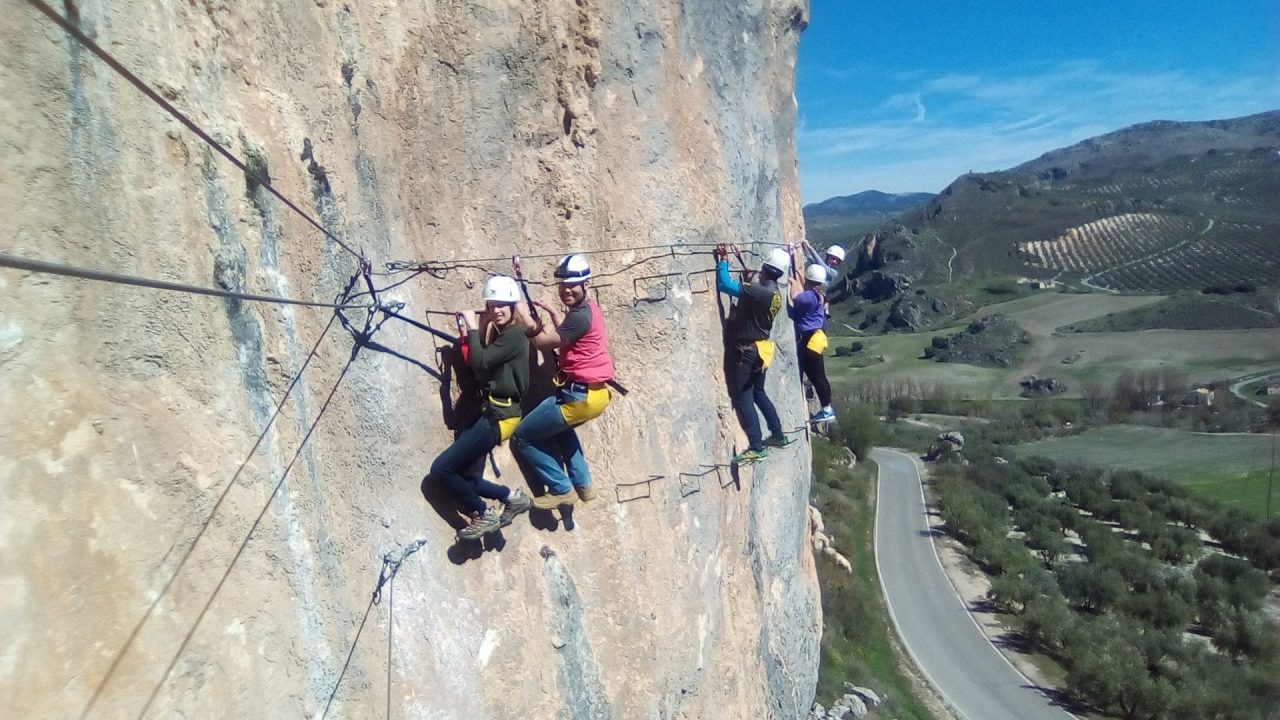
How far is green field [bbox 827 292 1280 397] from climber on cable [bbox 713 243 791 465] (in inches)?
2679

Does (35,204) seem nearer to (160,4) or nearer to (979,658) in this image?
(160,4)

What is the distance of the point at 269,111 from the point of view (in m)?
5.30

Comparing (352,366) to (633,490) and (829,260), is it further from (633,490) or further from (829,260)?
(829,260)

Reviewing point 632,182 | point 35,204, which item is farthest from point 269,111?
point 632,182

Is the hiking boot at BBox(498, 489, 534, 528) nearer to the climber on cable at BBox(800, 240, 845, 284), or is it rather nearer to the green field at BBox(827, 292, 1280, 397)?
the climber on cable at BBox(800, 240, 845, 284)

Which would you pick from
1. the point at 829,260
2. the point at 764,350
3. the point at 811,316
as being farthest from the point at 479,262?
the point at 829,260

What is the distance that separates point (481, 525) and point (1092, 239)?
439 feet

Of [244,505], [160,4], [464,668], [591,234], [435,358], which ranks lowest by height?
[464,668]

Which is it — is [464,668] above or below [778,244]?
below

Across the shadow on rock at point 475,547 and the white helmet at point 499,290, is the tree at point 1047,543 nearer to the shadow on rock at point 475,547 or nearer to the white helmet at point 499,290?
the shadow on rock at point 475,547

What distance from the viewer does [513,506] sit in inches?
243

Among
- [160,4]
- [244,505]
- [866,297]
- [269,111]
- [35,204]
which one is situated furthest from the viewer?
[866,297]

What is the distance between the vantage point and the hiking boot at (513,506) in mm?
6141

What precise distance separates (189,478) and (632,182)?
4.18 m
